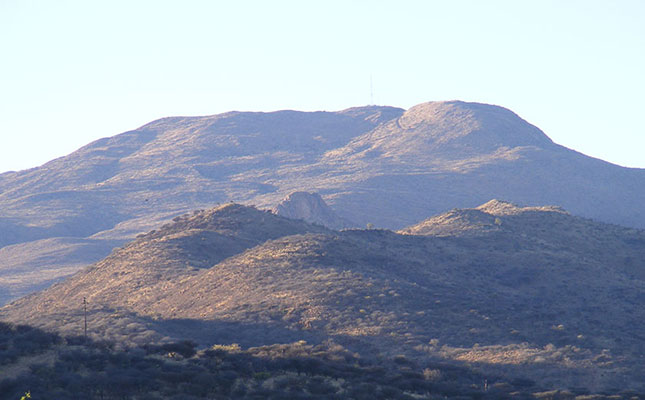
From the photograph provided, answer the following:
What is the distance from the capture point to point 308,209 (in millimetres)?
113875

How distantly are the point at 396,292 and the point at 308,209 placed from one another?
60.6 metres

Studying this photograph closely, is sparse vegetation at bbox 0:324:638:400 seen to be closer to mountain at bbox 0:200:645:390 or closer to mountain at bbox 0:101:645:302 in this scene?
mountain at bbox 0:200:645:390

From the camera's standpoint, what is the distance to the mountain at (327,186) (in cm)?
14100

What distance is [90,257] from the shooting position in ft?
410

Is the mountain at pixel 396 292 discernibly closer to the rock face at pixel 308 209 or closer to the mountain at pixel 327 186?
the rock face at pixel 308 209

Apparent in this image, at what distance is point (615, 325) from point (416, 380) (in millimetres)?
28553

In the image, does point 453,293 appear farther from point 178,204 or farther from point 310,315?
point 178,204

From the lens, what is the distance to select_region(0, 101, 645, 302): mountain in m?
141

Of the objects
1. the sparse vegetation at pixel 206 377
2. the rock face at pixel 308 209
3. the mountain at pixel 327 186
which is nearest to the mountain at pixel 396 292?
the sparse vegetation at pixel 206 377

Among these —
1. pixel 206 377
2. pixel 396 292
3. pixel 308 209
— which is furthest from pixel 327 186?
pixel 206 377

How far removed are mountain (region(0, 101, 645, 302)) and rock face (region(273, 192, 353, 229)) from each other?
45.6 feet

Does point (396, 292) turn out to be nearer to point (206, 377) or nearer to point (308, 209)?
point (206, 377)

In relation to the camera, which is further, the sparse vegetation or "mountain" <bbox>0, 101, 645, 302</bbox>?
"mountain" <bbox>0, 101, 645, 302</bbox>

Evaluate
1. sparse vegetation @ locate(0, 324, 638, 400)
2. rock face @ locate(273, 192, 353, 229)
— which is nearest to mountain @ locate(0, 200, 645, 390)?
sparse vegetation @ locate(0, 324, 638, 400)
